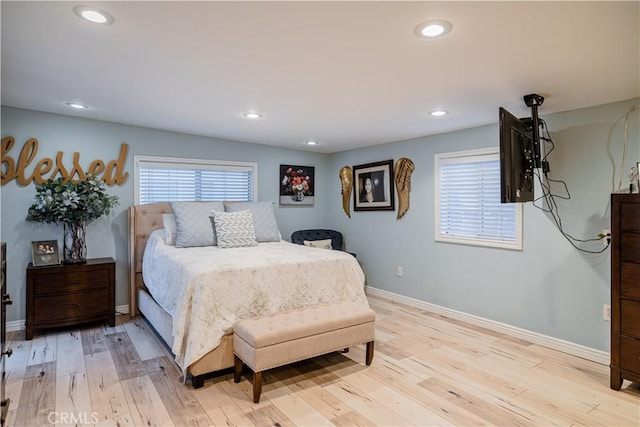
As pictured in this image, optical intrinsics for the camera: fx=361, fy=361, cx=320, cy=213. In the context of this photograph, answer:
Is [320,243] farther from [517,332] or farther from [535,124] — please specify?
[535,124]

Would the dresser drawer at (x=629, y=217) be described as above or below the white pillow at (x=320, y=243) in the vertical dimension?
above

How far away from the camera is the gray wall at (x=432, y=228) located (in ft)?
9.86

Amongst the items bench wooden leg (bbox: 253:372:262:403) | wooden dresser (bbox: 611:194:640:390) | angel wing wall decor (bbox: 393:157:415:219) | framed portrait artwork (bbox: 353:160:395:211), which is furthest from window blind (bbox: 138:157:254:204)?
wooden dresser (bbox: 611:194:640:390)

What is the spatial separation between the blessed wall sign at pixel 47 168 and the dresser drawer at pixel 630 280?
463 cm

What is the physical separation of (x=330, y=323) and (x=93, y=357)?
6.49 feet

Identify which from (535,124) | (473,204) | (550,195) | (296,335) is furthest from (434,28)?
(473,204)

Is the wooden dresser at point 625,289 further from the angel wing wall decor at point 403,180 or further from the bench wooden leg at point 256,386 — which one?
the bench wooden leg at point 256,386

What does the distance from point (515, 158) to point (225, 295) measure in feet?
7.68

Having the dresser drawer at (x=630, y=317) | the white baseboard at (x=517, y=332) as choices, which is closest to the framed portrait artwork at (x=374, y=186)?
the white baseboard at (x=517, y=332)

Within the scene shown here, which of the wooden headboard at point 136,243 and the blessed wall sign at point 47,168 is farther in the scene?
the wooden headboard at point 136,243

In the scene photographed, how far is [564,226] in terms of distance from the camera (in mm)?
3188

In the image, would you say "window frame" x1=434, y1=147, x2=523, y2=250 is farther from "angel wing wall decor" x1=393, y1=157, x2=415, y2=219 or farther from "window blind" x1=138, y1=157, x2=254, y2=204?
"window blind" x1=138, y1=157, x2=254, y2=204

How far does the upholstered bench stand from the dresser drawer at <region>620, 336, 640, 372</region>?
1695mm

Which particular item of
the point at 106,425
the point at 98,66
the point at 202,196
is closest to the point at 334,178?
the point at 202,196
